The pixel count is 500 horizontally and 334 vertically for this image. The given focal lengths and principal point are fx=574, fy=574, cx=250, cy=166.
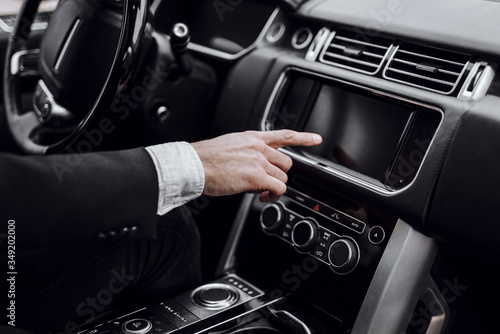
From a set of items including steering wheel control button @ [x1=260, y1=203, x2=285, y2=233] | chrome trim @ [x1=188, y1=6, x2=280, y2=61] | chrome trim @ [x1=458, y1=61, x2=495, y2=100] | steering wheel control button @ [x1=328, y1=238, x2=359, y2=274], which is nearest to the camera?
chrome trim @ [x1=458, y1=61, x2=495, y2=100]

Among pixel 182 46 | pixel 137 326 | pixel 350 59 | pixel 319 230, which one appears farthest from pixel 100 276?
pixel 350 59

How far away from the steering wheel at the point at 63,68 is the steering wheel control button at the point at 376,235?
644 mm

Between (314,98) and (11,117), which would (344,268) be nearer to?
(314,98)

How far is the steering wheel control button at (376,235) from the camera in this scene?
1112mm

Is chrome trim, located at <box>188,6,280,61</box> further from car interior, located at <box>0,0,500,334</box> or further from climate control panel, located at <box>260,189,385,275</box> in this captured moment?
climate control panel, located at <box>260,189,385,275</box>

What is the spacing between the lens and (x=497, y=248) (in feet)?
3.12

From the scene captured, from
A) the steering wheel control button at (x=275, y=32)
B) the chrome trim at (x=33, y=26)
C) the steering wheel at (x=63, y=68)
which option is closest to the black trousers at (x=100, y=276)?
the steering wheel at (x=63, y=68)

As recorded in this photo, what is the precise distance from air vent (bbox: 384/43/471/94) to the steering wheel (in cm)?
60

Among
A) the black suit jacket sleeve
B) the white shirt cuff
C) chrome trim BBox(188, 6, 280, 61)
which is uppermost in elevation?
chrome trim BBox(188, 6, 280, 61)

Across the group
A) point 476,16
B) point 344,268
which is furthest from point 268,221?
point 476,16

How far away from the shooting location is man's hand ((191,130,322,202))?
3.15ft

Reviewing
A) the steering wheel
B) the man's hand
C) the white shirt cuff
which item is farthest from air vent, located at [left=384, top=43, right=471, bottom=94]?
the steering wheel

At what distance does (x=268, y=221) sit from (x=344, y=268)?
218 mm

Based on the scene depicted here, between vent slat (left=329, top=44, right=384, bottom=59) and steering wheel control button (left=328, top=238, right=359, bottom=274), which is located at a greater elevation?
vent slat (left=329, top=44, right=384, bottom=59)
